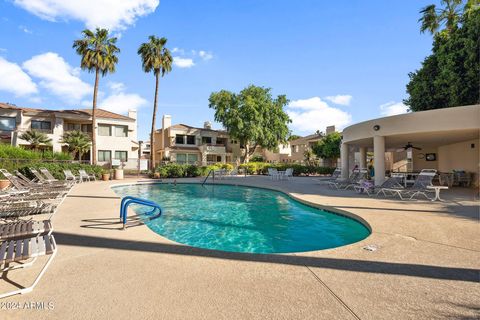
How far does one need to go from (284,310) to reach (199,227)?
18.5ft

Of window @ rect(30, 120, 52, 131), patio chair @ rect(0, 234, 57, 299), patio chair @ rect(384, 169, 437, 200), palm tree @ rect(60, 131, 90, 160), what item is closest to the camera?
patio chair @ rect(0, 234, 57, 299)

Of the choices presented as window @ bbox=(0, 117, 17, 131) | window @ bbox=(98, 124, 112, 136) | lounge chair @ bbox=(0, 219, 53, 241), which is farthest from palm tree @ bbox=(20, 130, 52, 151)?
lounge chair @ bbox=(0, 219, 53, 241)

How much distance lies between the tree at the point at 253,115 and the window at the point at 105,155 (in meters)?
16.2

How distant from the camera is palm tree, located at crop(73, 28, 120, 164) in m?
26.0

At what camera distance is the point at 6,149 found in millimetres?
16781

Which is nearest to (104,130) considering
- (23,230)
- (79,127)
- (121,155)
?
(79,127)

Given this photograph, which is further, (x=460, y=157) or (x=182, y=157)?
(x=182, y=157)

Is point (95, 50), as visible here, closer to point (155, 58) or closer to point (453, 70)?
point (155, 58)

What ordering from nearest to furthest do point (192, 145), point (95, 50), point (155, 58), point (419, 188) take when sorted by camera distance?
point (419, 188)
point (95, 50)
point (155, 58)
point (192, 145)

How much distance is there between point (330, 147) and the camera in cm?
3838

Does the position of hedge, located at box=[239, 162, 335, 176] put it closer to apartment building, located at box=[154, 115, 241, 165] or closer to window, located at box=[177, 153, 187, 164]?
apartment building, located at box=[154, 115, 241, 165]

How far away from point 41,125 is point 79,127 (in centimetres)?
369

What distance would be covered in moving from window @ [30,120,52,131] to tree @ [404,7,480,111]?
3837cm

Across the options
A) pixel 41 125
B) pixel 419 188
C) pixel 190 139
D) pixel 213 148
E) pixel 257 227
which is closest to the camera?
pixel 257 227
